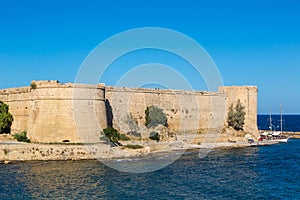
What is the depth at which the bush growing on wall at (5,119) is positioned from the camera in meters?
23.7

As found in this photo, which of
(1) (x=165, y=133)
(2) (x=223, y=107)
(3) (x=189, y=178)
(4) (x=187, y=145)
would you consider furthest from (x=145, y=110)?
(3) (x=189, y=178)

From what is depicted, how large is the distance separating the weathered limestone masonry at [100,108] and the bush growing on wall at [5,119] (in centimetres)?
29

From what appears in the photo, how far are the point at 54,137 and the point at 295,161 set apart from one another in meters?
11.3

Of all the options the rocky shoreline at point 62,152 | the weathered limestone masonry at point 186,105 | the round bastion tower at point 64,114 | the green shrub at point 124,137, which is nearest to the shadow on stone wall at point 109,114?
the weathered limestone masonry at point 186,105

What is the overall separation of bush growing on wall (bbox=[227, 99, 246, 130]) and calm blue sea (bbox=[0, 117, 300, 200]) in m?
10.7

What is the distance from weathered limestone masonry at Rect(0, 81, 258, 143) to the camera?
1958cm

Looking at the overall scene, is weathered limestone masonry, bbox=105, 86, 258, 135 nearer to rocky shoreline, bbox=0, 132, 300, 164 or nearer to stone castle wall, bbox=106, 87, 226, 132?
stone castle wall, bbox=106, 87, 226, 132

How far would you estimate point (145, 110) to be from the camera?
2650 cm

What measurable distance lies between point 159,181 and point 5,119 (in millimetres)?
13063

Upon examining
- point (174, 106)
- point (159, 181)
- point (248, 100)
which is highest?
point (248, 100)

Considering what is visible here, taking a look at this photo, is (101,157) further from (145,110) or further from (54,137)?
(145,110)

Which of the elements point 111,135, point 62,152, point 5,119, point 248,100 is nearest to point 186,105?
point 248,100

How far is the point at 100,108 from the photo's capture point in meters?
21.1

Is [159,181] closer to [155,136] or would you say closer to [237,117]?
[155,136]
